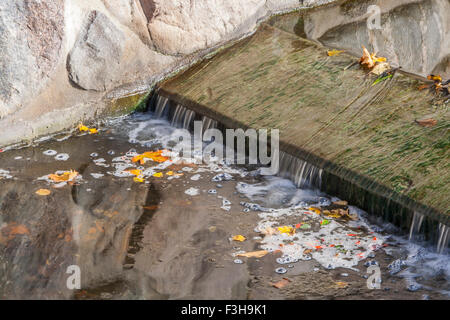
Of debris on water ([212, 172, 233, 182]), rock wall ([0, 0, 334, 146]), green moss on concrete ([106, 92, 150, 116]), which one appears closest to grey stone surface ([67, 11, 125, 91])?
rock wall ([0, 0, 334, 146])

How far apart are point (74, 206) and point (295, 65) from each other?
2378mm

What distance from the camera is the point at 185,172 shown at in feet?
16.1

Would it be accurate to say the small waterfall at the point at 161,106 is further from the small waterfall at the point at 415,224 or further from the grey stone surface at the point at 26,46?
the small waterfall at the point at 415,224

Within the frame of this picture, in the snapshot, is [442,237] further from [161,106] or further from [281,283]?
[161,106]

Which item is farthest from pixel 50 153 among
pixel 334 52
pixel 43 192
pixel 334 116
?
pixel 334 52

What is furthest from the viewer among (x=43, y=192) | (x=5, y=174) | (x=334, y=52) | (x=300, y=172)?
(x=334, y=52)

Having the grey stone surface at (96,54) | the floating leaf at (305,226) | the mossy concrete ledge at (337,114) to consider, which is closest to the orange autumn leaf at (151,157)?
the mossy concrete ledge at (337,114)

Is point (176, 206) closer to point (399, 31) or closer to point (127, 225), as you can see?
point (127, 225)

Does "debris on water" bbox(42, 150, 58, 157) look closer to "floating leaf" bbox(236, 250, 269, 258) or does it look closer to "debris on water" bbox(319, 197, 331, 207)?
"floating leaf" bbox(236, 250, 269, 258)

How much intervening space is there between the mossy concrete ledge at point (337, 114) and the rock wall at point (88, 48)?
225 millimetres

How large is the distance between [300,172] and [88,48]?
2.20m

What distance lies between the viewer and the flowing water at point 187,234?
3.53 m

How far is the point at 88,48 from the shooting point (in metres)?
5.57
